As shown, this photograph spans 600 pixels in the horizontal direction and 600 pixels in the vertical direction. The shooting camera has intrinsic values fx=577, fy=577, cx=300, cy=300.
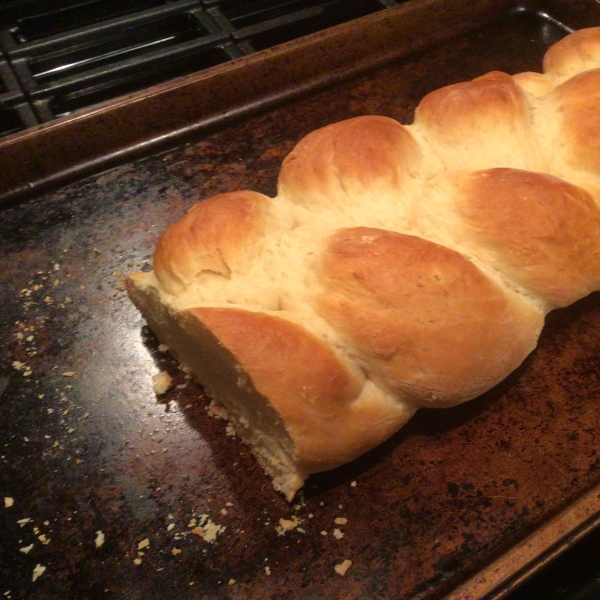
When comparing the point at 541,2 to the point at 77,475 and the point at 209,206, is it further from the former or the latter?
the point at 77,475

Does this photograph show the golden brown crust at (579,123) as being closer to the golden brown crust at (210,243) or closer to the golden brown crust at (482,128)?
the golden brown crust at (482,128)

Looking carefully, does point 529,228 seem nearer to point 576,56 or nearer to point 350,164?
point 350,164

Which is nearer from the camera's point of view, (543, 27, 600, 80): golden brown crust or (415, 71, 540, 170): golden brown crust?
(415, 71, 540, 170): golden brown crust

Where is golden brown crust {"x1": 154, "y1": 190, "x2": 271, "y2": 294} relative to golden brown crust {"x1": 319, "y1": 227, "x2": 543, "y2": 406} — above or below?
above

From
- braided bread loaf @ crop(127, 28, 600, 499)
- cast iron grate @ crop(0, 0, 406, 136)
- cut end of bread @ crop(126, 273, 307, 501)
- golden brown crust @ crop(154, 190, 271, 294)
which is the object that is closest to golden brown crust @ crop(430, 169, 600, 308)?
braided bread loaf @ crop(127, 28, 600, 499)

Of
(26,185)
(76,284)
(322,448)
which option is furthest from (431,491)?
(26,185)

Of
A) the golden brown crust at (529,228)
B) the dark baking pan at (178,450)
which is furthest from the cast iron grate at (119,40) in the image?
the golden brown crust at (529,228)

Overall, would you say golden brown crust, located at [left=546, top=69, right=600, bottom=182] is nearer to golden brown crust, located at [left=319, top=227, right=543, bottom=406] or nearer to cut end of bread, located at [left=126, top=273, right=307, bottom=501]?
golden brown crust, located at [left=319, top=227, right=543, bottom=406]
